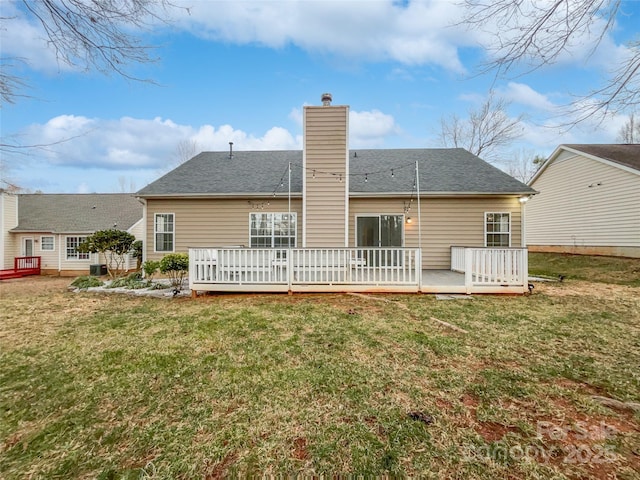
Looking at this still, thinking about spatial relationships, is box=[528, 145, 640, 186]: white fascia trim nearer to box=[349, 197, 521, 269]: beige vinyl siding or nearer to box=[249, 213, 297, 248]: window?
box=[349, 197, 521, 269]: beige vinyl siding

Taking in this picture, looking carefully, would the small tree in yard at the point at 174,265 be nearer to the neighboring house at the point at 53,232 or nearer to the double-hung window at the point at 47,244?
the neighboring house at the point at 53,232

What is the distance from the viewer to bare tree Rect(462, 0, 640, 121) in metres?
2.67

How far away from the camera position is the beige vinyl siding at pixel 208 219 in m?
9.71

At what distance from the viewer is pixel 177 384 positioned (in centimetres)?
287

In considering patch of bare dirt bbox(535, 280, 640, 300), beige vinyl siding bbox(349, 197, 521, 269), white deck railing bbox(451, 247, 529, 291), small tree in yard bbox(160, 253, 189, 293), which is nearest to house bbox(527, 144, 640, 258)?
patch of bare dirt bbox(535, 280, 640, 300)

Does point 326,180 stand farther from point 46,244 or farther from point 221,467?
point 46,244

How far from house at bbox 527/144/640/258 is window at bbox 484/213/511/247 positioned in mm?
6344

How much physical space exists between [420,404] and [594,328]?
406 cm

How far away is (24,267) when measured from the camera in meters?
15.0

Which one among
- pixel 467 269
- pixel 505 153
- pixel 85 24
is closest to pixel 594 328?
pixel 467 269

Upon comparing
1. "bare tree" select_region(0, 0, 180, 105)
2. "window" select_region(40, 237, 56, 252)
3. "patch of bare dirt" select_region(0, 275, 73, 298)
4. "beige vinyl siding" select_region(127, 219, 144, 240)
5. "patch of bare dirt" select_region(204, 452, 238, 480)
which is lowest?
"patch of bare dirt" select_region(0, 275, 73, 298)

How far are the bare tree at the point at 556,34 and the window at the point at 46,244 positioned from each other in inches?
822

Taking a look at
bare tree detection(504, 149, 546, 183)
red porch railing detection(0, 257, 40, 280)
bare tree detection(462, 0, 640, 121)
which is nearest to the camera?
bare tree detection(462, 0, 640, 121)

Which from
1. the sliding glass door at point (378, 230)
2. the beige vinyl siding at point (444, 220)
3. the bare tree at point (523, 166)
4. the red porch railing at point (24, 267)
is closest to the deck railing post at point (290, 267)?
the beige vinyl siding at point (444, 220)
